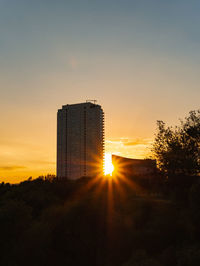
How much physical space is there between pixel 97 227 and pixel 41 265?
18.7 feet

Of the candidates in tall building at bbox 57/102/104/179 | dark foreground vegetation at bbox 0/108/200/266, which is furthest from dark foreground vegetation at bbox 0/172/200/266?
tall building at bbox 57/102/104/179

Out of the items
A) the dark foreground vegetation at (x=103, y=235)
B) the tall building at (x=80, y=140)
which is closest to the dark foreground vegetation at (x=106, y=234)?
the dark foreground vegetation at (x=103, y=235)

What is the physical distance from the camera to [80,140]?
163 m

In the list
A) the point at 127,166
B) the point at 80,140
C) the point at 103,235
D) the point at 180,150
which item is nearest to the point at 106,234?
the point at 103,235

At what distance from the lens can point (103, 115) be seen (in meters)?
173

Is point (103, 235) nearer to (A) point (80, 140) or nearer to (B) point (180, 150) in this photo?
(B) point (180, 150)

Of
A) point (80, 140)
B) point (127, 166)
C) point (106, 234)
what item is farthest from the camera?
point (80, 140)

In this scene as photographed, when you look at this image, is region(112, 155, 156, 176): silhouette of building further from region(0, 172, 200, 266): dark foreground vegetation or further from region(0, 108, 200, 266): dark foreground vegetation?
region(0, 172, 200, 266): dark foreground vegetation

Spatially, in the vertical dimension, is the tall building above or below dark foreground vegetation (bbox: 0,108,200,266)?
above

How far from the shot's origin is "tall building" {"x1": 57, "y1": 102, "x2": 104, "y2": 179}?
15925 cm

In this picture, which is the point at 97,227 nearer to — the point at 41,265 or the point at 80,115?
the point at 41,265

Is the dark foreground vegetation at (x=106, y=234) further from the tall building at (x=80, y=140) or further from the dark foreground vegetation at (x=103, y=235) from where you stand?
the tall building at (x=80, y=140)

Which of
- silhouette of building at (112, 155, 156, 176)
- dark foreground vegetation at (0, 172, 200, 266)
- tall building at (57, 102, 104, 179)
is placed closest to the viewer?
dark foreground vegetation at (0, 172, 200, 266)

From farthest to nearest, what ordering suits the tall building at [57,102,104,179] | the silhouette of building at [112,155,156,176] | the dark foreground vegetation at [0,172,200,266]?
the tall building at [57,102,104,179]
the silhouette of building at [112,155,156,176]
the dark foreground vegetation at [0,172,200,266]
